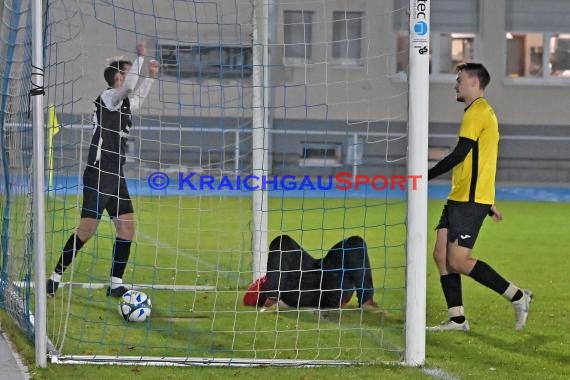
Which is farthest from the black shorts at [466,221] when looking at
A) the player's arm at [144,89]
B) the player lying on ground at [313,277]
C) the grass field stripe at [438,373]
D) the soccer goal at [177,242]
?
the player's arm at [144,89]

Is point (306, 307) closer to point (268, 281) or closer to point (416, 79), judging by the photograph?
point (268, 281)

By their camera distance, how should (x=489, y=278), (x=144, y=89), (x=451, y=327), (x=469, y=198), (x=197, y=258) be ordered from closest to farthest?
(x=469, y=198) → (x=489, y=278) → (x=451, y=327) → (x=144, y=89) → (x=197, y=258)

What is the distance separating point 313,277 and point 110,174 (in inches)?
67.8

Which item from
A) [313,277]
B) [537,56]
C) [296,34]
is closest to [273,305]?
[313,277]

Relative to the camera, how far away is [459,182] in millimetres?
7379

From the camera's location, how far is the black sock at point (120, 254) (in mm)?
8633

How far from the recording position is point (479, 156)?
23.9 ft

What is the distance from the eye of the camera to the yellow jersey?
725 centimetres

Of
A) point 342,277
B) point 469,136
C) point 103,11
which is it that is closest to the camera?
point 469,136

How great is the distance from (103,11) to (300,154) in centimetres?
1308

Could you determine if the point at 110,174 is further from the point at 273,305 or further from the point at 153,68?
the point at 273,305

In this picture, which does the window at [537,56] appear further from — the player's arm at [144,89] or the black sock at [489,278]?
the black sock at [489,278]

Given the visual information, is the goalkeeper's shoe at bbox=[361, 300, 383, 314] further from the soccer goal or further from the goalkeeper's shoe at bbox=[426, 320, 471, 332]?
the goalkeeper's shoe at bbox=[426, 320, 471, 332]

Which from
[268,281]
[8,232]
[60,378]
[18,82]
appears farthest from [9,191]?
[60,378]
